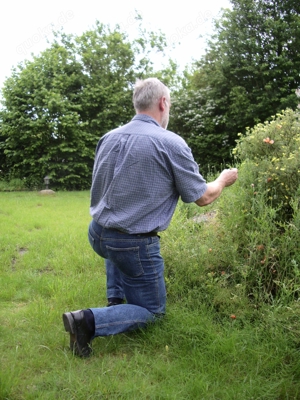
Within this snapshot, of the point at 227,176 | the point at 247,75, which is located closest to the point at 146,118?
the point at 227,176

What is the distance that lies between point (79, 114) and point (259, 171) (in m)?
13.7

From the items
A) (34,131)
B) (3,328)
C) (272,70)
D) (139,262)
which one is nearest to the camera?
(139,262)

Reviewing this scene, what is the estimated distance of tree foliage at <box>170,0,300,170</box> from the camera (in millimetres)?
16766

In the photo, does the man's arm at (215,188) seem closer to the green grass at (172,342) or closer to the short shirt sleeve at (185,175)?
the short shirt sleeve at (185,175)

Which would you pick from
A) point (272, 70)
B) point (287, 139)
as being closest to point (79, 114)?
point (272, 70)

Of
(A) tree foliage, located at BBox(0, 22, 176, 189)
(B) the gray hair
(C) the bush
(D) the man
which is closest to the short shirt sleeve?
(D) the man

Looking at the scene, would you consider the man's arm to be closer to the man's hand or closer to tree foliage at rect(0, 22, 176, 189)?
the man's hand

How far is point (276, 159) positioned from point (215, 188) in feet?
3.21

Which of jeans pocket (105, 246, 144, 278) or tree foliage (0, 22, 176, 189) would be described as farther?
tree foliage (0, 22, 176, 189)

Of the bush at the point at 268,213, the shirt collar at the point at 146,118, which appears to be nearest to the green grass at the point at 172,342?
the bush at the point at 268,213

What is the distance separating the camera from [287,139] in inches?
151

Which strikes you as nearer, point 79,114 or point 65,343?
point 65,343

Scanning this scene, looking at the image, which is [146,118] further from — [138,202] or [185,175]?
[138,202]

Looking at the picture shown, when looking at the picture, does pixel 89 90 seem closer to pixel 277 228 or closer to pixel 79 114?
pixel 79 114
